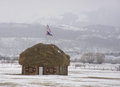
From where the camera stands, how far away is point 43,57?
5034 cm

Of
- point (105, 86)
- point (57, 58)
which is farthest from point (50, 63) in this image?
point (105, 86)

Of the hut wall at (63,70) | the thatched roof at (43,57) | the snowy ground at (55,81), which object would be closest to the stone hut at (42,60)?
the thatched roof at (43,57)

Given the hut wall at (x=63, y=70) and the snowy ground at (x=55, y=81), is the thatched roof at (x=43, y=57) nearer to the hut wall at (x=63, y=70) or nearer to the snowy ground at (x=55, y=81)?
the hut wall at (x=63, y=70)

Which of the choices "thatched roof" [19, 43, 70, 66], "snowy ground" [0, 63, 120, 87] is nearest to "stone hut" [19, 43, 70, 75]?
"thatched roof" [19, 43, 70, 66]

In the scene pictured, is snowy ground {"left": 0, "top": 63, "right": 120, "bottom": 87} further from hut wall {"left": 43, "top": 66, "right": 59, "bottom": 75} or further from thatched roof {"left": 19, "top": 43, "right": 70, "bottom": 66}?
thatched roof {"left": 19, "top": 43, "right": 70, "bottom": 66}

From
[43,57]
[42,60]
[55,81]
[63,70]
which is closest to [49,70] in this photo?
[42,60]

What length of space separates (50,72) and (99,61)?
471 feet

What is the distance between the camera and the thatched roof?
50.4 m

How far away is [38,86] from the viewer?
30.0 m

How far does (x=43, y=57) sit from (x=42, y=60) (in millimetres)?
579

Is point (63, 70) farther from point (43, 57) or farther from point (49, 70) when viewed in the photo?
point (43, 57)

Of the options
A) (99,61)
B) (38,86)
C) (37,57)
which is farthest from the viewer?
(99,61)

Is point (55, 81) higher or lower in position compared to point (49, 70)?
lower

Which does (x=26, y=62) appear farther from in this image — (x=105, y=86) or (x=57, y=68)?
(x=105, y=86)
